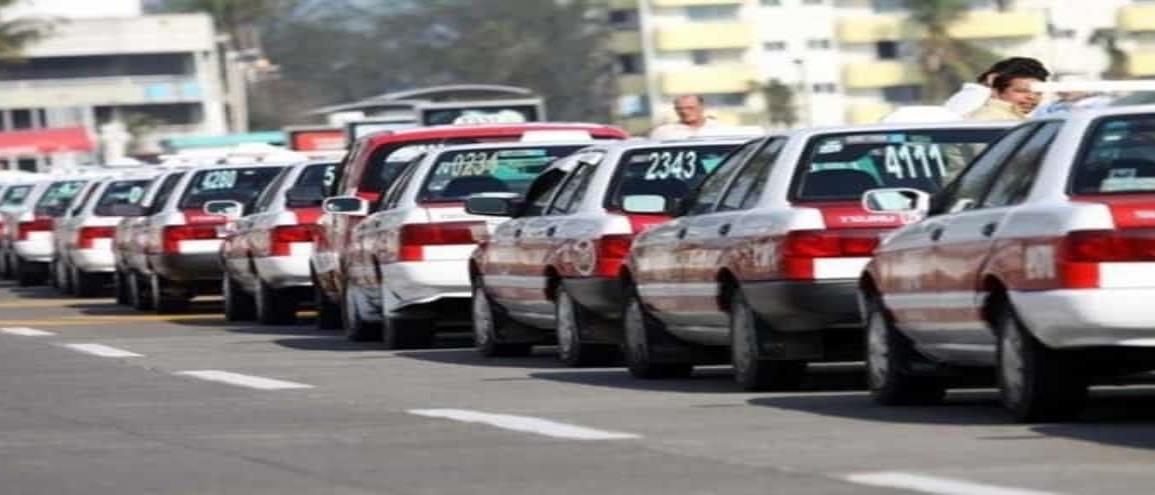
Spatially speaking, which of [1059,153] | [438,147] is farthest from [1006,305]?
[438,147]

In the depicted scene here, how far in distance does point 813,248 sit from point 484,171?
6726 millimetres

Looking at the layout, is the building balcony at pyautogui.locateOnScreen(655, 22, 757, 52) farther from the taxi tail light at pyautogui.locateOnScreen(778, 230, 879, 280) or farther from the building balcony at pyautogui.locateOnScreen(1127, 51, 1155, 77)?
the taxi tail light at pyautogui.locateOnScreen(778, 230, 879, 280)

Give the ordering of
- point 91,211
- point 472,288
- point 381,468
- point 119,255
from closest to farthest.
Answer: point 381,468, point 472,288, point 119,255, point 91,211

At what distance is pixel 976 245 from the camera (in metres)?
13.2

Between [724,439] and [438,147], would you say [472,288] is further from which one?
[724,439]

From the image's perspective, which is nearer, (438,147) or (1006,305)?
(1006,305)

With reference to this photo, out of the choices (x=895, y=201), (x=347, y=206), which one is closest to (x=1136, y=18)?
(x=347, y=206)

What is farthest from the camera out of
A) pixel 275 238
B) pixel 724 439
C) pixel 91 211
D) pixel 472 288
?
pixel 91 211

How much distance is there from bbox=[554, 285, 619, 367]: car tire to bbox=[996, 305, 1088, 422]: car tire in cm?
562

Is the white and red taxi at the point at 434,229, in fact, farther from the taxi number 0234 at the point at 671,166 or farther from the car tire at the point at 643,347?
the car tire at the point at 643,347

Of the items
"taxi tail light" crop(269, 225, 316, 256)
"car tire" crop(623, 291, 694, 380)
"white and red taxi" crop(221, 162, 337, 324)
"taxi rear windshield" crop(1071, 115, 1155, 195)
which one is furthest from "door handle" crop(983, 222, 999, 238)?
"taxi tail light" crop(269, 225, 316, 256)

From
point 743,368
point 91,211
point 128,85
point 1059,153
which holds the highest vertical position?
point 1059,153

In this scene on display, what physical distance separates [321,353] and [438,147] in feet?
4.94

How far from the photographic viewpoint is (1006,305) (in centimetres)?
1311
